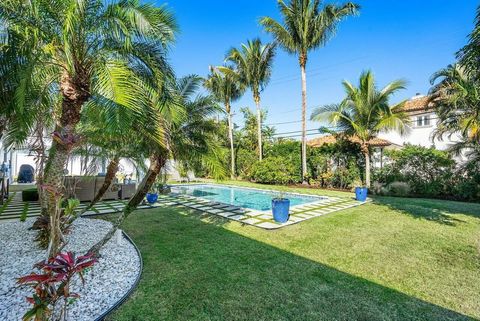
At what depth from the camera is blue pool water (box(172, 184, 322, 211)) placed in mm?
13203

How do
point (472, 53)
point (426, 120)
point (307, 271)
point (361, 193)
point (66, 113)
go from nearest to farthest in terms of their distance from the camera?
point (307, 271) → point (66, 113) → point (472, 53) → point (361, 193) → point (426, 120)

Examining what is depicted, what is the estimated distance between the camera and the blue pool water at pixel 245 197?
13203 millimetres

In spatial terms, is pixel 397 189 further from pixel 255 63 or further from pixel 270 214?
pixel 255 63

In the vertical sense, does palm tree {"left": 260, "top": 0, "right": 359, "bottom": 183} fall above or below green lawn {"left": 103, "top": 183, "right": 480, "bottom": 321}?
above

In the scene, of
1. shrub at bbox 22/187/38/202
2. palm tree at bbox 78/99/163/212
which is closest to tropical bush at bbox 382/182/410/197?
palm tree at bbox 78/99/163/212

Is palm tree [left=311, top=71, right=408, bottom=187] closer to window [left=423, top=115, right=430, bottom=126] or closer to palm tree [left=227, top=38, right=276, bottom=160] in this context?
palm tree [left=227, top=38, right=276, bottom=160]

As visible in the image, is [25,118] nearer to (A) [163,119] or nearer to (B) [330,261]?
(A) [163,119]

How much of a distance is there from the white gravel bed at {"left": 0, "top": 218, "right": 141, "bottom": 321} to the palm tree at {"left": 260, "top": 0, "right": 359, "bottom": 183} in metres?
15.2

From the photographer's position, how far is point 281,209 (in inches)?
310

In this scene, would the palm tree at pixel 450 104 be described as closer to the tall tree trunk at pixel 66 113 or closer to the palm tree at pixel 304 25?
the palm tree at pixel 304 25

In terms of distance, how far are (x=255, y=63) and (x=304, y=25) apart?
5.92 metres

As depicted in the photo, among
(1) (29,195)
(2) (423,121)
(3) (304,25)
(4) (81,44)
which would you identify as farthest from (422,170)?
(1) (29,195)

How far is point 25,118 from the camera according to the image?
4.42 metres

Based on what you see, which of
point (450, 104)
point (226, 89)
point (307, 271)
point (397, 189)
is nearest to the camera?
point (307, 271)
